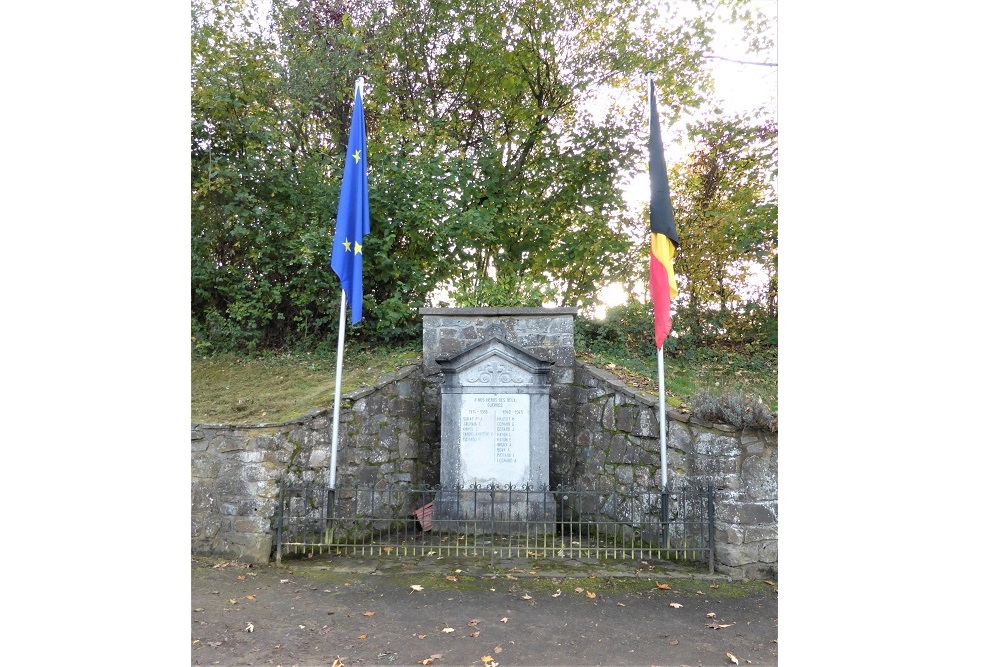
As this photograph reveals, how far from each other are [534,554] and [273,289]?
5.50m

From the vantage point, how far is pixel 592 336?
9102 mm

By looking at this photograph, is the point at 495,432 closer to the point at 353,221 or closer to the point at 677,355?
the point at 353,221

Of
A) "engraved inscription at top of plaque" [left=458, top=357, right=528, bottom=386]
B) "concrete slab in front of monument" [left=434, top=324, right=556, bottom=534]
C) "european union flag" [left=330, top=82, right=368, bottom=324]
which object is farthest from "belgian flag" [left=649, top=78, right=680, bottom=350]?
"european union flag" [left=330, top=82, right=368, bottom=324]

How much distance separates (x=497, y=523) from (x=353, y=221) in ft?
10.5

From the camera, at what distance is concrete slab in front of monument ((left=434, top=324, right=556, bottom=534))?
5973 millimetres

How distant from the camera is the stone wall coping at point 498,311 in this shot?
7.00 metres

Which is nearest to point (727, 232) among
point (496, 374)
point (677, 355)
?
point (677, 355)

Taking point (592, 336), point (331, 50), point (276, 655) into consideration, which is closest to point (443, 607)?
point (276, 655)

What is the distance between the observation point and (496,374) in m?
6.07

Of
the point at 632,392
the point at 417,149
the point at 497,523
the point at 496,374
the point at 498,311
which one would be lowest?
the point at 497,523

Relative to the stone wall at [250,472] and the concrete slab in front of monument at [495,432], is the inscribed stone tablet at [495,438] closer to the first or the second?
the concrete slab in front of monument at [495,432]

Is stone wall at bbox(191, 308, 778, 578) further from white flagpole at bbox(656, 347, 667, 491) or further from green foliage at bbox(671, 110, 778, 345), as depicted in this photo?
green foliage at bbox(671, 110, 778, 345)

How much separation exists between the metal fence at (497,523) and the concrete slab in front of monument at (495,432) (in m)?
0.03

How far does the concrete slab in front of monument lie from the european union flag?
4.03 feet
